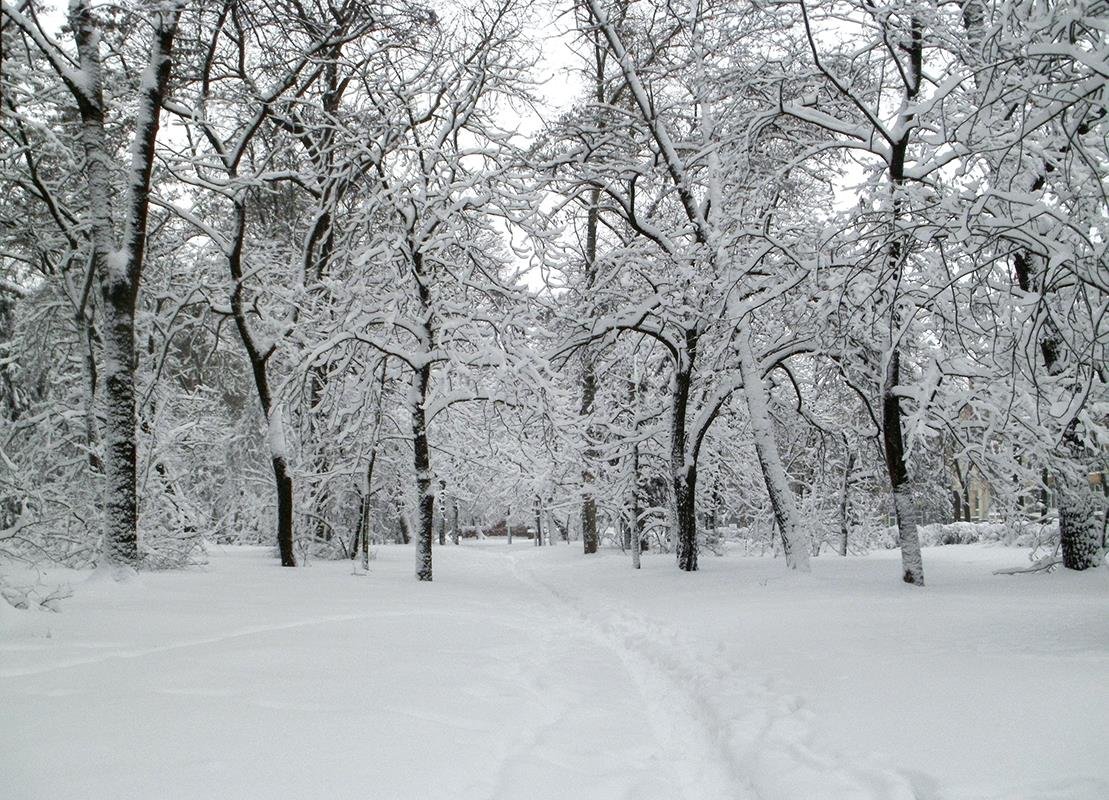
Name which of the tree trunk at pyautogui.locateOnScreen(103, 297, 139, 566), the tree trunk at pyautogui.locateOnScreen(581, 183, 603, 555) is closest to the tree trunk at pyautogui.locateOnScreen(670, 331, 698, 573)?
the tree trunk at pyautogui.locateOnScreen(581, 183, 603, 555)

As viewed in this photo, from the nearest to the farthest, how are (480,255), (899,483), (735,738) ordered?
(735,738)
(899,483)
(480,255)

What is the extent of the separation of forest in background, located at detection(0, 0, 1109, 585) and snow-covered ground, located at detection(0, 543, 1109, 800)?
297 cm

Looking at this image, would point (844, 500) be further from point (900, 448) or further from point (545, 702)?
point (545, 702)

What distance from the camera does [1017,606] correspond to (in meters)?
7.30

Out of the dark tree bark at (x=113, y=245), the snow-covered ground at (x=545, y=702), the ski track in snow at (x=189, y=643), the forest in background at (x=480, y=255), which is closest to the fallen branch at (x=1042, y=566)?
the forest in background at (x=480, y=255)

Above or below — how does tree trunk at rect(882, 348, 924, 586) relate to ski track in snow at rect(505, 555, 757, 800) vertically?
above

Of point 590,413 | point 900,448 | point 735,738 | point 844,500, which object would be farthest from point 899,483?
point 844,500

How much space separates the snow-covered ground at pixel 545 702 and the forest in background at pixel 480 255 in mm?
2972

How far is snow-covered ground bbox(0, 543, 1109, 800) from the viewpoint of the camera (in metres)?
2.98

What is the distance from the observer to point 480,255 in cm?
1285

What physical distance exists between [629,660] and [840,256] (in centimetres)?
596

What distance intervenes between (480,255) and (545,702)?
963cm

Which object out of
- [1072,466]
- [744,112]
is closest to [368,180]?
[744,112]

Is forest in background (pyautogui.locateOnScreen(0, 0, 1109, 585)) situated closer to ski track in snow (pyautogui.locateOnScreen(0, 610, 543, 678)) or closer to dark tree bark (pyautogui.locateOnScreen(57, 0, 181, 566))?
dark tree bark (pyautogui.locateOnScreen(57, 0, 181, 566))
